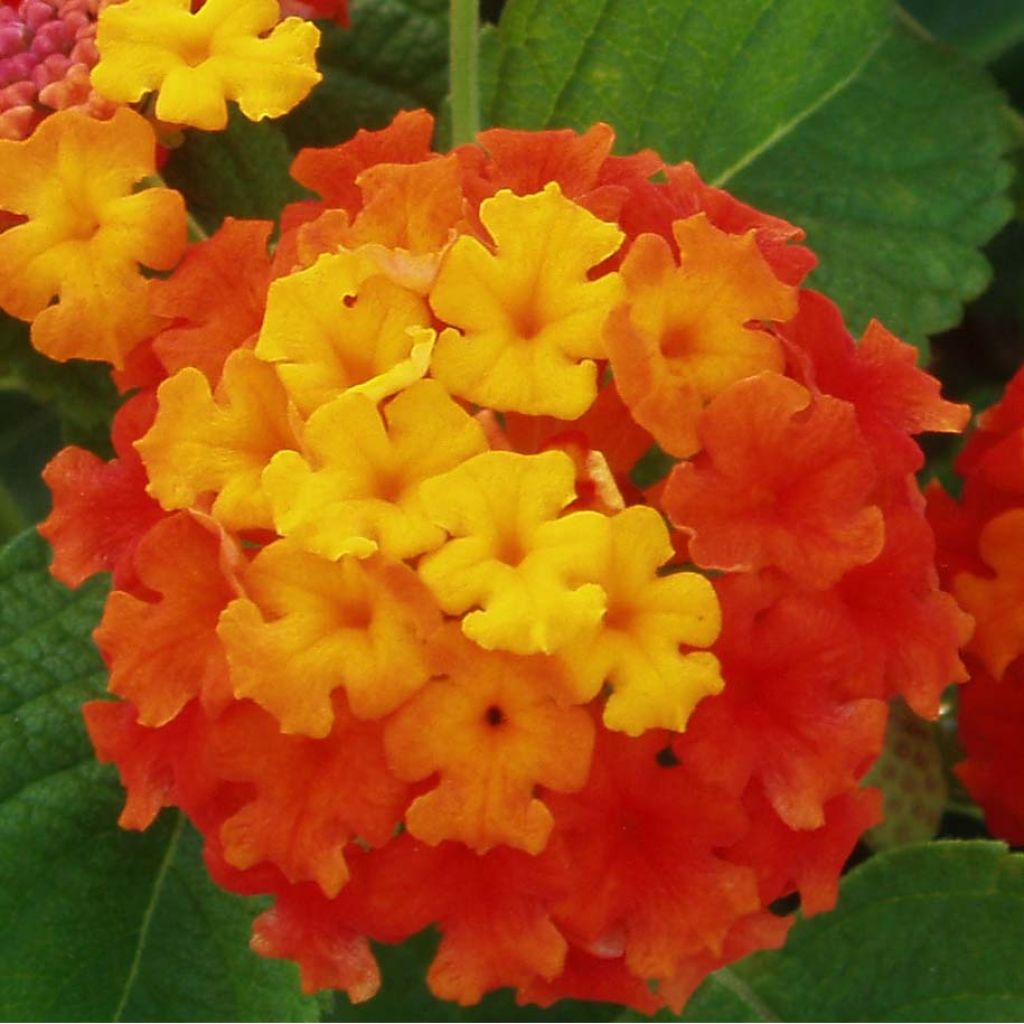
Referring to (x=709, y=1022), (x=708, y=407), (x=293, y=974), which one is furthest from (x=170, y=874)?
(x=708, y=407)

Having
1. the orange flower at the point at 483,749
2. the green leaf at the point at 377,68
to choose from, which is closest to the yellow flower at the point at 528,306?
the orange flower at the point at 483,749

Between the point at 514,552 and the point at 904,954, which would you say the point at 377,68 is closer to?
the point at 514,552

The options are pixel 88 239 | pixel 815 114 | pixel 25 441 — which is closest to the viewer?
pixel 88 239

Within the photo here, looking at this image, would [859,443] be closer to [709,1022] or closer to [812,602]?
[812,602]

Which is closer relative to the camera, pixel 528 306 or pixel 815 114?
pixel 528 306

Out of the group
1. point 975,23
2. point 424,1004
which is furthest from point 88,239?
point 975,23

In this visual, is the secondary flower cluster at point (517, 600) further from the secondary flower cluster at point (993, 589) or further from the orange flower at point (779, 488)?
the secondary flower cluster at point (993, 589)
